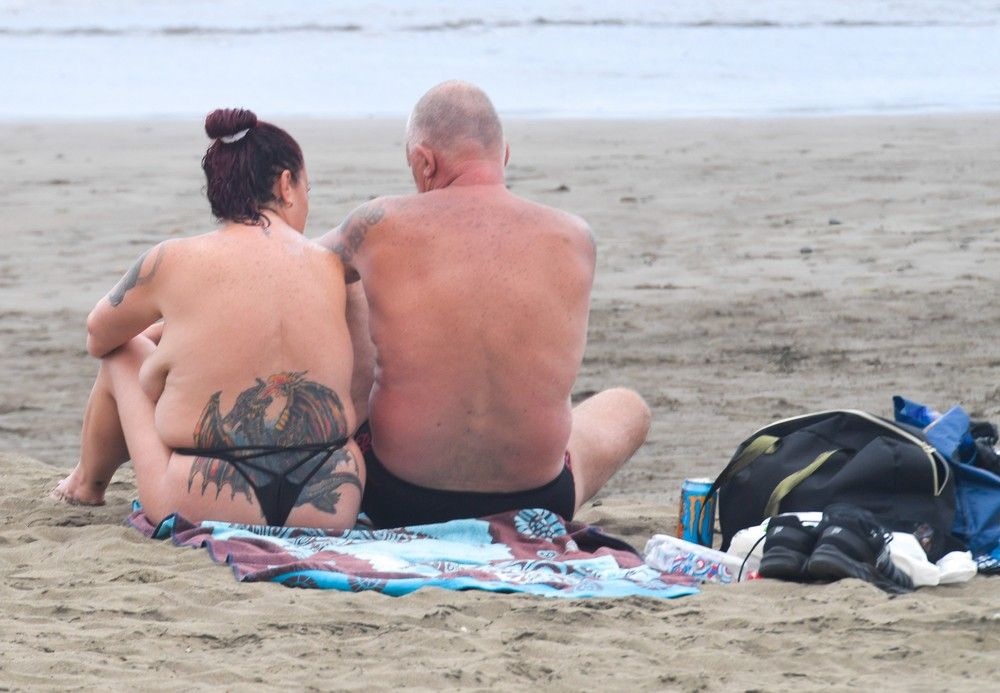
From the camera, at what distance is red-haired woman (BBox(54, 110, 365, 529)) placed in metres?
4.19

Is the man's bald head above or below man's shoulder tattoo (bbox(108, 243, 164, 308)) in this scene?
above

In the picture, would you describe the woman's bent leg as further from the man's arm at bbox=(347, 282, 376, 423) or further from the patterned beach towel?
the man's arm at bbox=(347, 282, 376, 423)

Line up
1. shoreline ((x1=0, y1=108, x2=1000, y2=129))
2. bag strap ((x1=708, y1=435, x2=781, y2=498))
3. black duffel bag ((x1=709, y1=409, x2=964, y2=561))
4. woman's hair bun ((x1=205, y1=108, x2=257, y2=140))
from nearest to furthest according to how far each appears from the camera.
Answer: black duffel bag ((x1=709, y1=409, x2=964, y2=561)) → woman's hair bun ((x1=205, y1=108, x2=257, y2=140)) → bag strap ((x1=708, y1=435, x2=781, y2=498)) → shoreline ((x1=0, y1=108, x2=1000, y2=129))

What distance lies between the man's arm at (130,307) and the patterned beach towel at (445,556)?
552 millimetres

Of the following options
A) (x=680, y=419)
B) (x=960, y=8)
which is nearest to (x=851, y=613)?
(x=680, y=419)

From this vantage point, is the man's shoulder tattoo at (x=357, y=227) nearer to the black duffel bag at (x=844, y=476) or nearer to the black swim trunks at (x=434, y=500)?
the black swim trunks at (x=434, y=500)

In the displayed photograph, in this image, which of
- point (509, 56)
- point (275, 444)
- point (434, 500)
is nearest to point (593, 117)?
point (509, 56)

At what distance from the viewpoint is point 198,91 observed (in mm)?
17156

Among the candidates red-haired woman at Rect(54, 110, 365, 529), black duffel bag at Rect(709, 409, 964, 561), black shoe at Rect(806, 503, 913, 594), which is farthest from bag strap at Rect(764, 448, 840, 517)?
red-haired woman at Rect(54, 110, 365, 529)

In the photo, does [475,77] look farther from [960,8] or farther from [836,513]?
[836,513]

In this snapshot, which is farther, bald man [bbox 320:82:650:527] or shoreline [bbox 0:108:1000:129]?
shoreline [bbox 0:108:1000:129]

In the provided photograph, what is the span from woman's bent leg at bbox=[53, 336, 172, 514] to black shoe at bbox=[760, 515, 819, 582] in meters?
1.69

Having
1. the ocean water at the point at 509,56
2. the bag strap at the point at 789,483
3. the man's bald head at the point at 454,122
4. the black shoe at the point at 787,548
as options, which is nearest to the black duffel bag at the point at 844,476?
the bag strap at the point at 789,483

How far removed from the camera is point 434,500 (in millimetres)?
4332
